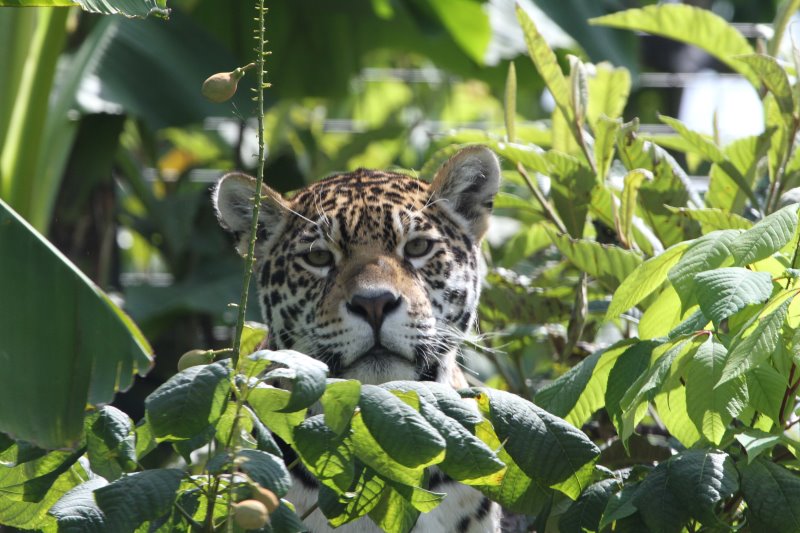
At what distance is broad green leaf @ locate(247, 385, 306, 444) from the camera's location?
8.23 feet

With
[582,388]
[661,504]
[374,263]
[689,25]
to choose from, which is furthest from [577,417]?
[689,25]

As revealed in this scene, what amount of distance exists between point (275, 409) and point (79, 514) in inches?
16.9

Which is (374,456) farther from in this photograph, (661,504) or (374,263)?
(374,263)

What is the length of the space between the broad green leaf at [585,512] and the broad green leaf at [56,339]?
1.71m

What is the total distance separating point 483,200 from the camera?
4582mm

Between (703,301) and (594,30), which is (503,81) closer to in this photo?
(594,30)

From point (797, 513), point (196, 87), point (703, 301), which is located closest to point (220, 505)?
point (703, 301)

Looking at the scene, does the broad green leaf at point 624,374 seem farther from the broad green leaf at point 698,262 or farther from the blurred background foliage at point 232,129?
the blurred background foliage at point 232,129

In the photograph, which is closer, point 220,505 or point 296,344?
point 220,505

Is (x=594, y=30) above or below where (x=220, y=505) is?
above

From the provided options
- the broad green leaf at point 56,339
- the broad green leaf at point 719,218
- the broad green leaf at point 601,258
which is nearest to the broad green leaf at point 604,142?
the broad green leaf at point 601,258

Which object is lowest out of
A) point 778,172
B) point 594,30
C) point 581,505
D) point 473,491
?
point 473,491

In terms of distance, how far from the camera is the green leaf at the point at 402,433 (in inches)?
94.3

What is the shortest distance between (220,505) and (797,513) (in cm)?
131
